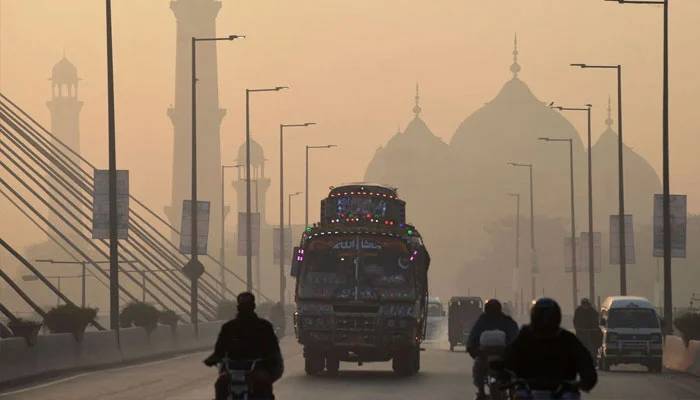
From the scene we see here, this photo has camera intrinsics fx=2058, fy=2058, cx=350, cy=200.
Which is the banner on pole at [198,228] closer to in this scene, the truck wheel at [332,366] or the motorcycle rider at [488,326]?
the truck wheel at [332,366]

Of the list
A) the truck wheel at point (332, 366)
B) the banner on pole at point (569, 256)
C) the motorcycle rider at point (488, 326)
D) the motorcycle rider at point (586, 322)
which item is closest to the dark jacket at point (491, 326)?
the motorcycle rider at point (488, 326)

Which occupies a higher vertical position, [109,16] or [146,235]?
[109,16]

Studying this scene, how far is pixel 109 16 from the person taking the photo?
48344 millimetres

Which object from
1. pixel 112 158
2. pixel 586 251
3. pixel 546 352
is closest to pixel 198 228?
pixel 112 158

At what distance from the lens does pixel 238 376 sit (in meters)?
19.0

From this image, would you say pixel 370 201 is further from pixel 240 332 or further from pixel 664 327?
pixel 240 332

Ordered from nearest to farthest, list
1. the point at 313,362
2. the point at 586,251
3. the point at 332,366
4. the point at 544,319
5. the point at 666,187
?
the point at 544,319
the point at 313,362
the point at 332,366
the point at 666,187
the point at 586,251

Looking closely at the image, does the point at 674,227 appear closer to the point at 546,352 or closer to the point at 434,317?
the point at 434,317

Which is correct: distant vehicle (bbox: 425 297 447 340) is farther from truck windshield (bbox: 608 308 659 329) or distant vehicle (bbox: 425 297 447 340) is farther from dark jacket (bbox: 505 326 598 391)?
dark jacket (bbox: 505 326 598 391)

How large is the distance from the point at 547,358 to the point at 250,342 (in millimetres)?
3680

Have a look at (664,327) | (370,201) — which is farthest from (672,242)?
(370,201)

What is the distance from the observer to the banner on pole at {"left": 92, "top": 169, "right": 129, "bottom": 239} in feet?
172

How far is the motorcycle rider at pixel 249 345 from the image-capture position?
18859 millimetres

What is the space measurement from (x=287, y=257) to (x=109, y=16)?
55123 mm
